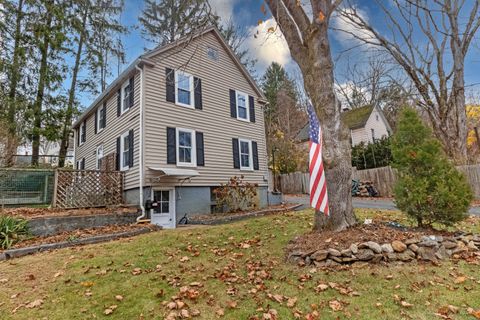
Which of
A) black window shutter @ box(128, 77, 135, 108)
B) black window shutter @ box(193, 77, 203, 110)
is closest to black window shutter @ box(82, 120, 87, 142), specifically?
black window shutter @ box(128, 77, 135, 108)

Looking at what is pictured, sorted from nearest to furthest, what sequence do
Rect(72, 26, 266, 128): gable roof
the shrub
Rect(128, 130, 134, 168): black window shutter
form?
Rect(72, 26, 266, 128): gable roof < Rect(128, 130, 134, 168): black window shutter < the shrub

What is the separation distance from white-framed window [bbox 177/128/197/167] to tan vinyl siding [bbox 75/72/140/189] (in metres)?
1.60

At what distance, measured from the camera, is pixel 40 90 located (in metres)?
16.7

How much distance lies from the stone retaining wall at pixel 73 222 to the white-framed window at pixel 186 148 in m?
2.76

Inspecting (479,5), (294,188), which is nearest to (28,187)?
(294,188)

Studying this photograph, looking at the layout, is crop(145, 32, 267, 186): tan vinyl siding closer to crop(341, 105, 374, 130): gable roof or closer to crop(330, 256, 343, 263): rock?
crop(330, 256, 343, 263): rock

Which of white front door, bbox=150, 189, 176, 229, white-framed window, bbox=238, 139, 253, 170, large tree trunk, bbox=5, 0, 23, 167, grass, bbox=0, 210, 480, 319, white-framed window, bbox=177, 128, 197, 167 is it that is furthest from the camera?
large tree trunk, bbox=5, 0, 23, 167

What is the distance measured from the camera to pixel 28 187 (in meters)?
10.2

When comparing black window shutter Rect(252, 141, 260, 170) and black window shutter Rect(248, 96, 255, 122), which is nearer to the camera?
black window shutter Rect(252, 141, 260, 170)

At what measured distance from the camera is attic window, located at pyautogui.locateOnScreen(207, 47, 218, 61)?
42.6ft

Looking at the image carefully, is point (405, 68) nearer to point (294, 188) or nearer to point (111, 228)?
point (294, 188)

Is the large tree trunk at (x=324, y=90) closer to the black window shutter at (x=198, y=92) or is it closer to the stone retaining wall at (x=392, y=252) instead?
the stone retaining wall at (x=392, y=252)

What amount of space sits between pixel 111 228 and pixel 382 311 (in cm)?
771

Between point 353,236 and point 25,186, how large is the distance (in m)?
11.4
